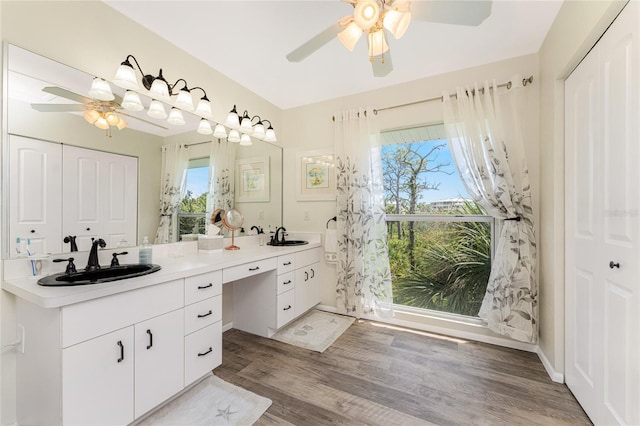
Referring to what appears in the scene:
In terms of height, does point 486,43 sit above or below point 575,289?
above

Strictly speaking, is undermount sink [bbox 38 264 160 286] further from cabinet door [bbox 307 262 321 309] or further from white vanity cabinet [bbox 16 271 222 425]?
cabinet door [bbox 307 262 321 309]

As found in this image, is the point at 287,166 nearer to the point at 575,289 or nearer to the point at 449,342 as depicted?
the point at 449,342

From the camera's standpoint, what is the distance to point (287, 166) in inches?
130

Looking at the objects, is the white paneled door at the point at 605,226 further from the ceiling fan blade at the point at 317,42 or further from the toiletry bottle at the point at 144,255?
the toiletry bottle at the point at 144,255

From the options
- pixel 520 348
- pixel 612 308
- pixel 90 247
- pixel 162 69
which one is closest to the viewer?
pixel 612 308

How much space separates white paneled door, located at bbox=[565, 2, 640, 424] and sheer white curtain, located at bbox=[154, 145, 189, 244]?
8.97ft

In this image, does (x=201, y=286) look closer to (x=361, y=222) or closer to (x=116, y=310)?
(x=116, y=310)

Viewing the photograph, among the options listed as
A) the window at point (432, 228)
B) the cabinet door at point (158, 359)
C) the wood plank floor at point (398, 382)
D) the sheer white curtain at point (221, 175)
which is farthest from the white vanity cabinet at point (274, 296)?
the window at point (432, 228)

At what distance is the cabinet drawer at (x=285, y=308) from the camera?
239 centimetres

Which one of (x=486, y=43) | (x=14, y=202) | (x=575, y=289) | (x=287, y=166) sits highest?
(x=486, y=43)

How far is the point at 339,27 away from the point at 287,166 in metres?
2.03

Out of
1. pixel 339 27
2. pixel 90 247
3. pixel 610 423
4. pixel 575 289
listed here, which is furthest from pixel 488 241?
pixel 90 247

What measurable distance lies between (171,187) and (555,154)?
285cm

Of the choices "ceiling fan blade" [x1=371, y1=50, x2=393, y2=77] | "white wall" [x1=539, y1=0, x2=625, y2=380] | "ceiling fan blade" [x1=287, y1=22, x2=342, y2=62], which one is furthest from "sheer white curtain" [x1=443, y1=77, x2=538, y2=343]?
"ceiling fan blade" [x1=287, y1=22, x2=342, y2=62]
